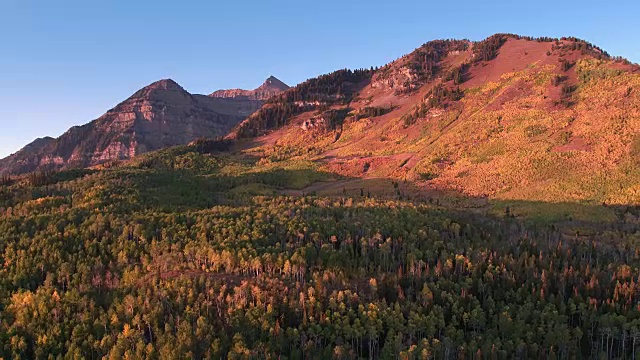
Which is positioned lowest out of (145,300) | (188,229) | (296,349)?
(296,349)

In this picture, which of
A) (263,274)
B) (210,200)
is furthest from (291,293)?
(210,200)

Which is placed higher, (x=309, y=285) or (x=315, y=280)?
Result: (x=315, y=280)

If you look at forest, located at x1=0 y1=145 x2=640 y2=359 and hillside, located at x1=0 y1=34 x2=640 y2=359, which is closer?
forest, located at x1=0 y1=145 x2=640 y2=359

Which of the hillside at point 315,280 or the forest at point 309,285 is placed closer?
the forest at point 309,285

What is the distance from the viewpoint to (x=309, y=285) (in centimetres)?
9775

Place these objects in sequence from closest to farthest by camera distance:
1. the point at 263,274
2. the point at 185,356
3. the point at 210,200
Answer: the point at 185,356, the point at 263,274, the point at 210,200

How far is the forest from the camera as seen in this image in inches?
3236

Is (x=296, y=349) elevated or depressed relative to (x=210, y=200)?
depressed

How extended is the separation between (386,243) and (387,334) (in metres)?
34.6

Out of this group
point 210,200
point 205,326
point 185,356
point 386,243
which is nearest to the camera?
point 185,356

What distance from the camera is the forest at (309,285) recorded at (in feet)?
270

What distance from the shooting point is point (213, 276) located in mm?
101438

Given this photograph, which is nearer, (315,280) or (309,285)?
(309,285)

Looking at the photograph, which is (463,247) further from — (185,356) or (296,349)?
(185,356)
